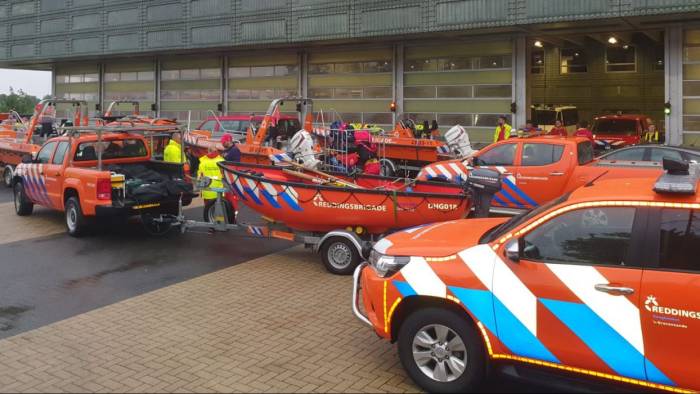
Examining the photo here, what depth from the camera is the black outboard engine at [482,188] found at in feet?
27.2

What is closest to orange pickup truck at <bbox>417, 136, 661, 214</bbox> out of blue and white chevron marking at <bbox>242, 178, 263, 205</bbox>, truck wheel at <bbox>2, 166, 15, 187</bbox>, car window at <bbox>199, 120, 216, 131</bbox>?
blue and white chevron marking at <bbox>242, 178, 263, 205</bbox>

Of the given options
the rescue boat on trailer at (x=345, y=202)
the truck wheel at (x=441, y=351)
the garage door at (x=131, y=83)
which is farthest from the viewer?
the garage door at (x=131, y=83)

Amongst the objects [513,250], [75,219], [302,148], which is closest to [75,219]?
[75,219]

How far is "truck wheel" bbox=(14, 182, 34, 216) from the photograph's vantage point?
45.4 feet

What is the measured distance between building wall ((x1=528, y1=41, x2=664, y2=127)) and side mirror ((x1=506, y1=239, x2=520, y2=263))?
30.3 m

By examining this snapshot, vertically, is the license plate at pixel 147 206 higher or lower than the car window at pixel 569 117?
lower

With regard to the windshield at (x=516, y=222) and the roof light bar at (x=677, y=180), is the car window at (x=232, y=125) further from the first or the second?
the roof light bar at (x=677, y=180)

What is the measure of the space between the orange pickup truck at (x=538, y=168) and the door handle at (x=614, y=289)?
7.15 meters

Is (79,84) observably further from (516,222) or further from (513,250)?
(513,250)

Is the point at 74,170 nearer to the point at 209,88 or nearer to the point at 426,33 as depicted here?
the point at 426,33

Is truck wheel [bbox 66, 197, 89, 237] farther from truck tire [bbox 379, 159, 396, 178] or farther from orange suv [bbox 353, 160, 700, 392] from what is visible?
truck tire [bbox 379, 159, 396, 178]

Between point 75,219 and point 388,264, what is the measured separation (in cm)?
808

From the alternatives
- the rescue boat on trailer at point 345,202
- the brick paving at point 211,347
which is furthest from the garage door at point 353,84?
the brick paving at point 211,347

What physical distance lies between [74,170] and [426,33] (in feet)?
47.2
